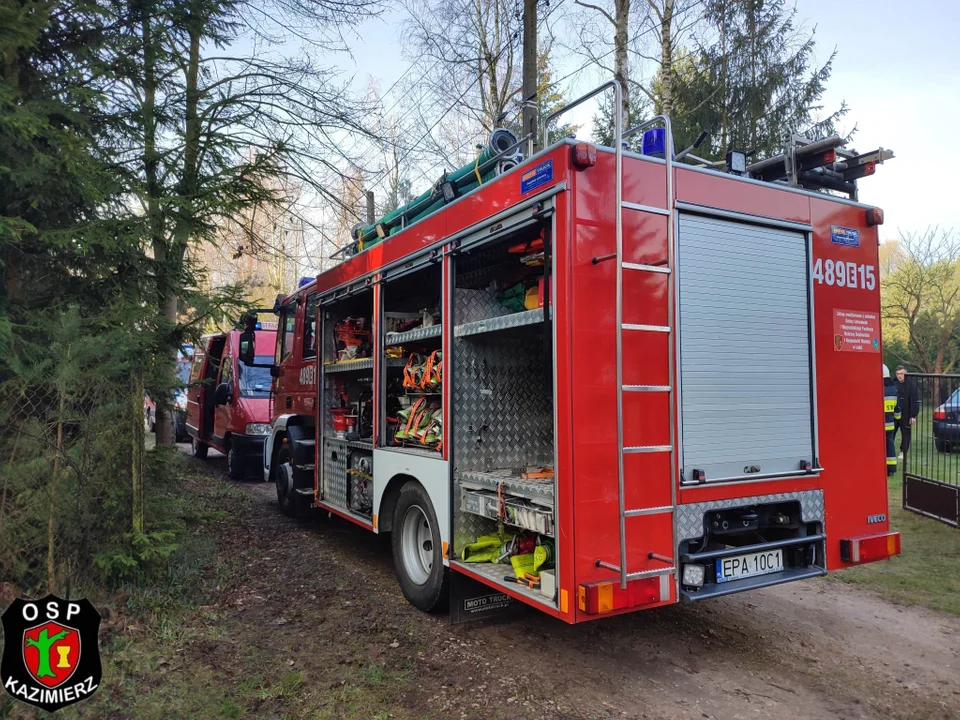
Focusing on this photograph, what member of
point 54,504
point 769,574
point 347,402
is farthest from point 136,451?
point 769,574

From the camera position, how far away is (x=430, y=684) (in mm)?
3738

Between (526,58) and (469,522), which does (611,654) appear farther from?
(526,58)

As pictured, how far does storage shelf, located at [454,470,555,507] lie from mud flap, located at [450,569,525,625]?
24.5 inches

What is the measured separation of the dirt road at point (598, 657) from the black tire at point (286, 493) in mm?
2248

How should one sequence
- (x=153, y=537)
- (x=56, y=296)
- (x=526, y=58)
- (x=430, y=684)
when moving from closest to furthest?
(x=430, y=684) < (x=153, y=537) < (x=56, y=296) < (x=526, y=58)

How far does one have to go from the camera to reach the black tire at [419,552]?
463 cm

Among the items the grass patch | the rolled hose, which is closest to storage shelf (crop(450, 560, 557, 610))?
the rolled hose

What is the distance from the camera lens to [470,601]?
4.36 meters

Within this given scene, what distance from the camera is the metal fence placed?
725cm

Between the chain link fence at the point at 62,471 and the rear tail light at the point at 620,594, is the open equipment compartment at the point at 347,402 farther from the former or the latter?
the rear tail light at the point at 620,594

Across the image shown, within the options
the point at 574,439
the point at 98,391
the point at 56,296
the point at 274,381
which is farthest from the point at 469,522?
the point at 274,381

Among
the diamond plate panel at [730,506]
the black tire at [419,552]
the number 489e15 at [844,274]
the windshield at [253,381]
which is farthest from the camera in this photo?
the windshield at [253,381]

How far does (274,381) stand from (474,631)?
535 centimetres

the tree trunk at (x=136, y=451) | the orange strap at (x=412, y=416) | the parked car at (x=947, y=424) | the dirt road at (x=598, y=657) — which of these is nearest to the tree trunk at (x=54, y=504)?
the tree trunk at (x=136, y=451)
